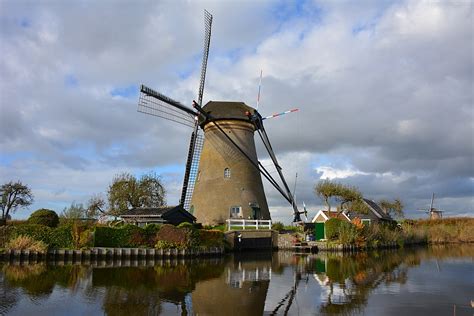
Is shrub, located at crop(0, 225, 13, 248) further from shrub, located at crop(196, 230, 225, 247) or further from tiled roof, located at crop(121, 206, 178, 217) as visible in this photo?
shrub, located at crop(196, 230, 225, 247)

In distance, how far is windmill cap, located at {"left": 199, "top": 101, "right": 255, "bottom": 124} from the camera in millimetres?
28078

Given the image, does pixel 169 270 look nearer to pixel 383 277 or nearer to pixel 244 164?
pixel 383 277

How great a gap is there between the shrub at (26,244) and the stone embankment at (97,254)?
180 mm

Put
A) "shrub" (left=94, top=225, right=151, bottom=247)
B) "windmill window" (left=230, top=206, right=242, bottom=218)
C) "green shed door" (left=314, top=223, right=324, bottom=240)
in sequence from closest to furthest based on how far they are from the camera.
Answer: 1. "shrub" (left=94, top=225, right=151, bottom=247)
2. "windmill window" (left=230, top=206, right=242, bottom=218)
3. "green shed door" (left=314, top=223, right=324, bottom=240)

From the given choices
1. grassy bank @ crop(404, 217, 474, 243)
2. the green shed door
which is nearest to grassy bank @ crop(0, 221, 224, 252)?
the green shed door

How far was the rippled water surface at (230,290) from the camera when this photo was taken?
28.0 feet

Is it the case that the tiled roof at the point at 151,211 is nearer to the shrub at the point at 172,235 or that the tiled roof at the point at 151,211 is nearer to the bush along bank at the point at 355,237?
the shrub at the point at 172,235

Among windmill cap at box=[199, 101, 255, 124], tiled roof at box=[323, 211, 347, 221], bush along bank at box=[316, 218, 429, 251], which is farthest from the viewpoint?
tiled roof at box=[323, 211, 347, 221]

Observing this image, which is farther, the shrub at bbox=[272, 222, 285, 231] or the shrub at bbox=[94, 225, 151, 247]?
the shrub at bbox=[272, 222, 285, 231]

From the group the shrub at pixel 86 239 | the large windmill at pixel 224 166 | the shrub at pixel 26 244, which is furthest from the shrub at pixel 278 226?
the shrub at pixel 26 244

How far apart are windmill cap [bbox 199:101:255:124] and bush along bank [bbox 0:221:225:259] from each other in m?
9.84

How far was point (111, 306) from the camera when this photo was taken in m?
8.66

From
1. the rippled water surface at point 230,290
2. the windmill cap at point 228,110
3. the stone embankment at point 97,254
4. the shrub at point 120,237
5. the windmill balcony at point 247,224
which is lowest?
the rippled water surface at point 230,290

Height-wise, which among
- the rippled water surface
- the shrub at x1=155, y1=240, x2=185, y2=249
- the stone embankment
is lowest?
the rippled water surface
